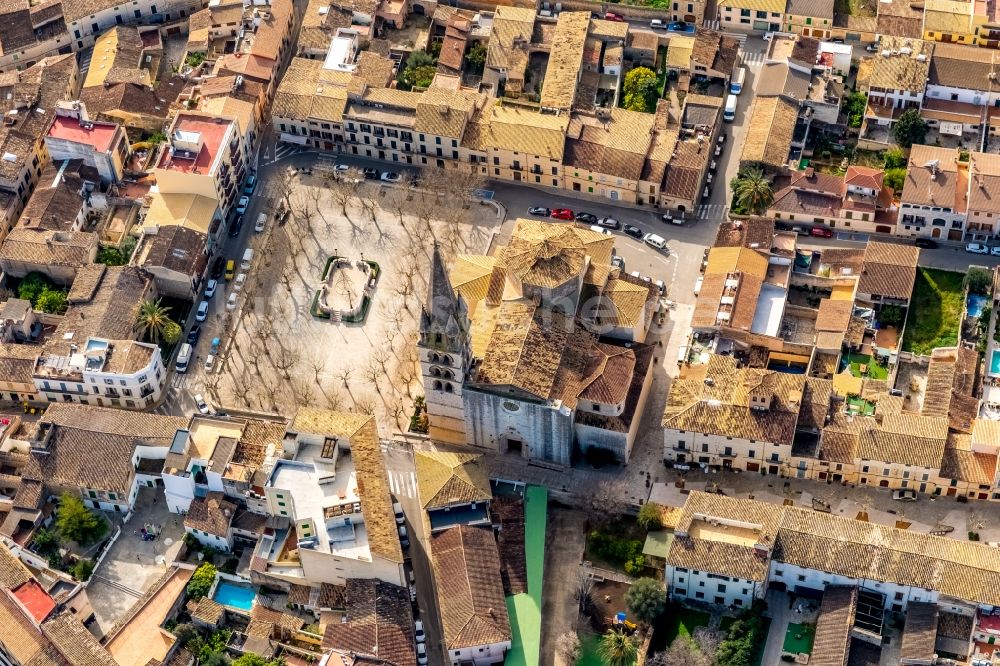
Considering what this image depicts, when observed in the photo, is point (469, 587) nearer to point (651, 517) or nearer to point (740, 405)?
point (651, 517)

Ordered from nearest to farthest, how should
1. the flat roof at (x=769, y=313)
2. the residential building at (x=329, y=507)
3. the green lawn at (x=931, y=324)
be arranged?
the residential building at (x=329, y=507), the green lawn at (x=931, y=324), the flat roof at (x=769, y=313)

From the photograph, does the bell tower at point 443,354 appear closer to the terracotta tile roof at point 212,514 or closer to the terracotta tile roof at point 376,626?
the terracotta tile roof at point 376,626

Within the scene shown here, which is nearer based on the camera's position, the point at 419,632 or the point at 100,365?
the point at 419,632

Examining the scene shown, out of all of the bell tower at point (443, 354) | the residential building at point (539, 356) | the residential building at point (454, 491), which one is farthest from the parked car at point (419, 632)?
the bell tower at point (443, 354)

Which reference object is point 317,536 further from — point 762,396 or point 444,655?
point 762,396

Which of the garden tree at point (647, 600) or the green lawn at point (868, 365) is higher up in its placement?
the green lawn at point (868, 365)

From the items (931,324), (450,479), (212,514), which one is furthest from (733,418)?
(212,514)

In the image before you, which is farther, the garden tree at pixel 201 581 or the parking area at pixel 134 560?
the parking area at pixel 134 560
